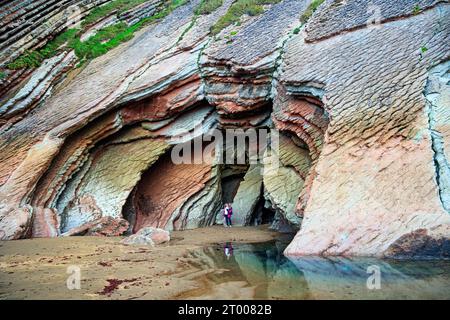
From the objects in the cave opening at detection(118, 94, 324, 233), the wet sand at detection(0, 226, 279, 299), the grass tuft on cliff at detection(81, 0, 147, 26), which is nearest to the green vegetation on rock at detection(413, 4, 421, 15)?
the cave opening at detection(118, 94, 324, 233)

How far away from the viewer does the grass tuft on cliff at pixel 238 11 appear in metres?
17.7

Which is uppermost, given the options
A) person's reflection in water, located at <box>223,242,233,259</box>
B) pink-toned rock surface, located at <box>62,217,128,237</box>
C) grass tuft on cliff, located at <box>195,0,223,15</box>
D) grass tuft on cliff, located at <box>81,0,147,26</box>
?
grass tuft on cliff, located at <box>81,0,147,26</box>

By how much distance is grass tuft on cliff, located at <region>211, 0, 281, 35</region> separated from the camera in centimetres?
1766

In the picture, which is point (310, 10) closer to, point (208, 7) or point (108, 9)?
point (208, 7)

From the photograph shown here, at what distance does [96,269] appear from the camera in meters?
7.38

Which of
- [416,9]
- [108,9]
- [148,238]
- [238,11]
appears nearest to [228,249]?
[148,238]

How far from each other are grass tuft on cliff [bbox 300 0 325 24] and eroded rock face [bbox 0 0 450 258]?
31cm

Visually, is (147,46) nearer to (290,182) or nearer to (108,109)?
(108,109)

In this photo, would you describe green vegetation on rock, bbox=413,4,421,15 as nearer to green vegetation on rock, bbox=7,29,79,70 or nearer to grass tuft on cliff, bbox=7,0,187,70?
grass tuft on cliff, bbox=7,0,187,70

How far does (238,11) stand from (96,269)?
46.1 ft

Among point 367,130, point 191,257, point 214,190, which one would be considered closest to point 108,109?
point 214,190

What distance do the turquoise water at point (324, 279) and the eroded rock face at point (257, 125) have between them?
0.53m

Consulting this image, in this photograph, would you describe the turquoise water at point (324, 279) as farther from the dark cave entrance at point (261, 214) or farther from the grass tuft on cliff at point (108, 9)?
the grass tuft on cliff at point (108, 9)

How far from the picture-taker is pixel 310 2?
696 inches
